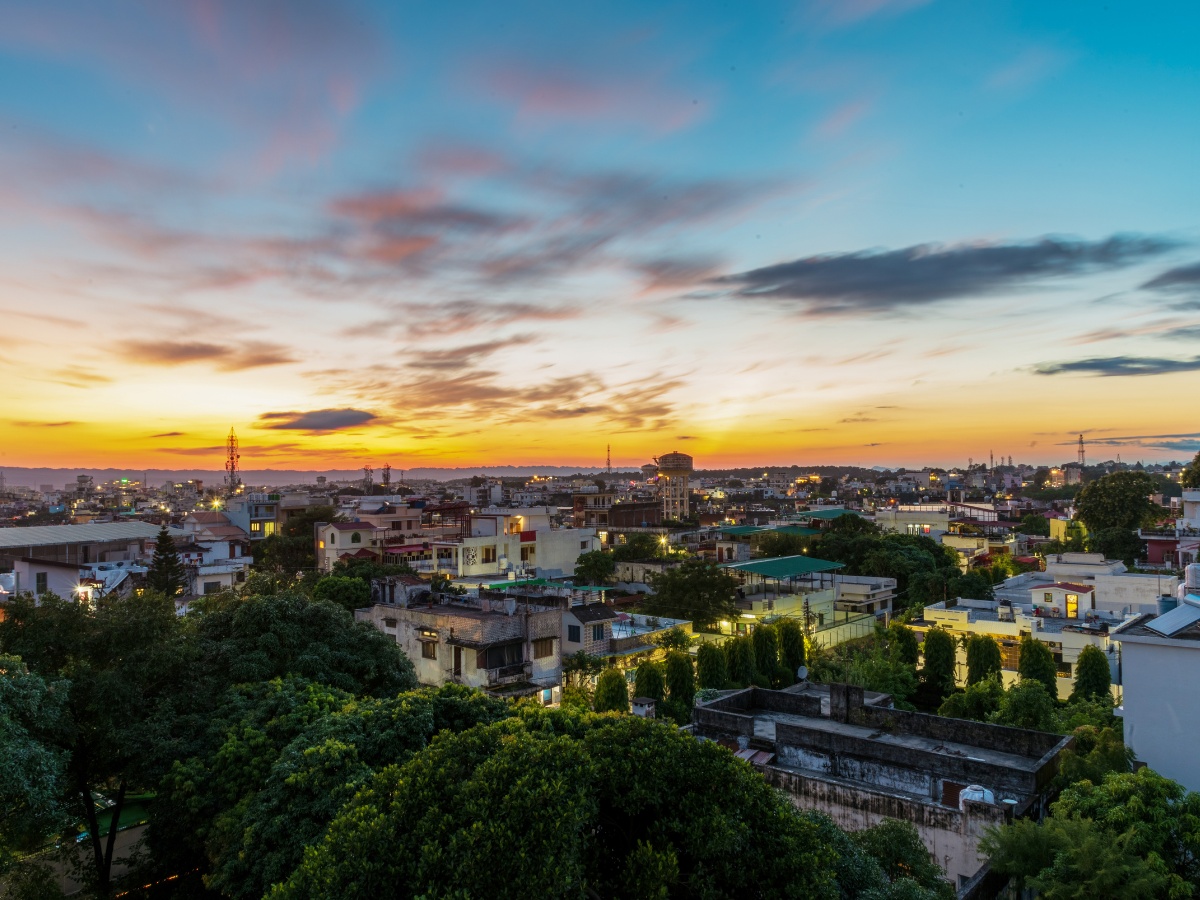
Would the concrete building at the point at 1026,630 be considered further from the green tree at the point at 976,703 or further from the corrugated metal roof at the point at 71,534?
the corrugated metal roof at the point at 71,534

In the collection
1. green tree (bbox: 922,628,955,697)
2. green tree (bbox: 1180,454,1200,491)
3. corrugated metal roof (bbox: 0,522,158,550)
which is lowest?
green tree (bbox: 922,628,955,697)

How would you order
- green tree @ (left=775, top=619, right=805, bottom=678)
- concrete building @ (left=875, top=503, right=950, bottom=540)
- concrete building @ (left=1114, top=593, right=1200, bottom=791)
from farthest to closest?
concrete building @ (left=875, top=503, right=950, bottom=540)
green tree @ (left=775, top=619, right=805, bottom=678)
concrete building @ (left=1114, top=593, right=1200, bottom=791)

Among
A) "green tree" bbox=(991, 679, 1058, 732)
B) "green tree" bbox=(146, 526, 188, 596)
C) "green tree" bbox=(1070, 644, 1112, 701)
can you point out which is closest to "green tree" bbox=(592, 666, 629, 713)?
"green tree" bbox=(991, 679, 1058, 732)

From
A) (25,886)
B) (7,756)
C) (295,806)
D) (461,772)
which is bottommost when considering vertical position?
(25,886)

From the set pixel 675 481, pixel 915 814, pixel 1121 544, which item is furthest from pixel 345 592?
pixel 675 481

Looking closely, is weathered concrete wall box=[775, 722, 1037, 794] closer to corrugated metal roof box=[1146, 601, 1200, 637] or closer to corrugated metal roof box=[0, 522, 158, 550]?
corrugated metal roof box=[1146, 601, 1200, 637]

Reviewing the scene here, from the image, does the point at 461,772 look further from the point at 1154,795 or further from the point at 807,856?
the point at 1154,795

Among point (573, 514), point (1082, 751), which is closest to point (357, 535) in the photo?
point (573, 514)
